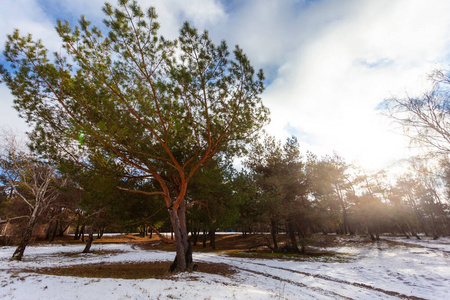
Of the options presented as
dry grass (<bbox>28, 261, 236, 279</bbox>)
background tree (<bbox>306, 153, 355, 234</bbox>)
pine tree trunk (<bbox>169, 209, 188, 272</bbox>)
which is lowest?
dry grass (<bbox>28, 261, 236, 279</bbox>)

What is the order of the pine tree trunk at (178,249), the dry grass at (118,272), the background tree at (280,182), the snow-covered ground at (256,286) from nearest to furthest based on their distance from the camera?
the snow-covered ground at (256,286) → the dry grass at (118,272) → the pine tree trunk at (178,249) → the background tree at (280,182)

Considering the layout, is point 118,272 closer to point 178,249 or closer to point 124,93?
point 178,249

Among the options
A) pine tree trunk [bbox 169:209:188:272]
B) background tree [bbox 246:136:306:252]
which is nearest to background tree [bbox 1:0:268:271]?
pine tree trunk [bbox 169:209:188:272]

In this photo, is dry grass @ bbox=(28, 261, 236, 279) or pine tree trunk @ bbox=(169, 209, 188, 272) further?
pine tree trunk @ bbox=(169, 209, 188, 272)

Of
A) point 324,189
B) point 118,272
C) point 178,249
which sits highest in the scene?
point 324,189

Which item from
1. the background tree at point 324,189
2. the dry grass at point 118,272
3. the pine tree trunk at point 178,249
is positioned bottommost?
the dry grass at point 118,272

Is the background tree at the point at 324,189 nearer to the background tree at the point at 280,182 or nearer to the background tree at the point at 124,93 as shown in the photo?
the background tree at the point at 280,182

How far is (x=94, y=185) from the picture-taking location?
9.42 m

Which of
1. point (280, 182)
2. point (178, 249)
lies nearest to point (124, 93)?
point (178, 249)

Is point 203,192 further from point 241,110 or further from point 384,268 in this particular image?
point 384,268

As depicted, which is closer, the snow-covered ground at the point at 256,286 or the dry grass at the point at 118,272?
the snow-covered ground at the point at 256,286

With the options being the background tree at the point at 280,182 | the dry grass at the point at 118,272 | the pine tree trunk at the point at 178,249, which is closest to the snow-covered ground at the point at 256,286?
the pine tree trunk at the point at 178,249

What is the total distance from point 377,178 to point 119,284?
33.4 meters

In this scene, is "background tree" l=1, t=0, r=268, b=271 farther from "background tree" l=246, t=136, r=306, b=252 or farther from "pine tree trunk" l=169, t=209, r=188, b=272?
"background tree" l=246, t=136, r=306, b=252
